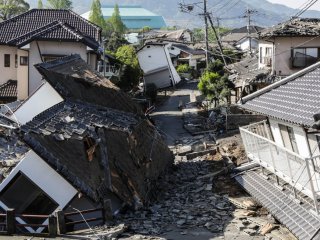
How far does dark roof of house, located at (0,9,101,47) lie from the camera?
32700 millimetres

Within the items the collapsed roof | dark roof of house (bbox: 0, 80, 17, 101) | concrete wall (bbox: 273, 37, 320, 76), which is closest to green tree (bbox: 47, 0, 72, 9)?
dark roof of house (bbox: 0, 80, 17, 101)

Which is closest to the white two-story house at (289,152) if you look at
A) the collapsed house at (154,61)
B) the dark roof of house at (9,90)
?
the dark roof of house at (9,90)

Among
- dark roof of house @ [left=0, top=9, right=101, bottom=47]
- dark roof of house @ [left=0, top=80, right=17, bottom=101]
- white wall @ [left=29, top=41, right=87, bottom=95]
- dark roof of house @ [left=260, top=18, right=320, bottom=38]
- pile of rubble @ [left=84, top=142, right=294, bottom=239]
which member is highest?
dark roof of house @ [left=0, top=9, right=101, bottom=47]

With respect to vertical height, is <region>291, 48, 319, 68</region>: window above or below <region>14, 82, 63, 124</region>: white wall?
above

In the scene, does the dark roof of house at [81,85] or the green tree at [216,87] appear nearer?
the dark roof of house at [81,85]

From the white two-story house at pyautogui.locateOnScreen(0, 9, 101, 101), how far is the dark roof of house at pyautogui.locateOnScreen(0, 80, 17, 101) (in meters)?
0.14

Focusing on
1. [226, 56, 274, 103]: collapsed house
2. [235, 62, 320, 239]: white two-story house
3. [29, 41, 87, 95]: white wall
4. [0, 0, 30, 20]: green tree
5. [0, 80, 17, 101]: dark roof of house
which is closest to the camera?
[235, 62, 320, 239]: white two-story house

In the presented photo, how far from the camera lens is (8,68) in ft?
117

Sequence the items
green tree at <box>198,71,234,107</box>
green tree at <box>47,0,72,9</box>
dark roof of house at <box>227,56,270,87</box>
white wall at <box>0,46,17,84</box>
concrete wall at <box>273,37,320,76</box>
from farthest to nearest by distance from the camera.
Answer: green tree at <box>47,0,72,9</box> < green tree at <box>198,71,234,107</box> < white wall at <box>0,46,17,84</box> < dark roof of house at <box>227,56,270,87</box> < concrete wall at <box>273,37,320,76</box>

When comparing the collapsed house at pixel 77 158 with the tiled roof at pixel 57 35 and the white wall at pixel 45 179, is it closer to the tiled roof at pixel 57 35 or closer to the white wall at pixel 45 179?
the white wall at pixel 45 179

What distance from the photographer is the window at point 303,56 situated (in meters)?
29.4

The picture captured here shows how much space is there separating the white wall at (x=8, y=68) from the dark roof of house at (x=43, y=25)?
0.85 m

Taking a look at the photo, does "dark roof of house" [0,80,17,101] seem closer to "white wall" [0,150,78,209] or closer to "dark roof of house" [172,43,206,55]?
"white wall" [0,150,78,209]

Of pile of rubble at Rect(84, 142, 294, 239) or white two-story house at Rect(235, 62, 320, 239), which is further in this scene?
pile of rubble at Rect(84, 142, 294, 239)
